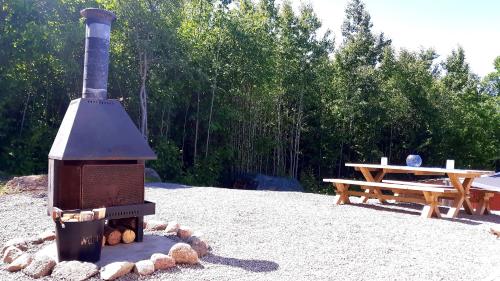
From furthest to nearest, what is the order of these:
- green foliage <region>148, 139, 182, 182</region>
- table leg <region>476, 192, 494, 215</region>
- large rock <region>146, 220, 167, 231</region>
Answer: green foliage <region>148, 139, 182, 182</region>, table leg <region>476, 192, 494, 215</region>, large rock <region>146, 220, 167, 231</region>

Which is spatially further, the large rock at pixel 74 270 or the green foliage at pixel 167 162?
the green foliage at pixel 167 162

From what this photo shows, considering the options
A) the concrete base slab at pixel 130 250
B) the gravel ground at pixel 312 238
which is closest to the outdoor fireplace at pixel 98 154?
the concrete base slab at pixel 130 250

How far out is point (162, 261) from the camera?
258 centimetres

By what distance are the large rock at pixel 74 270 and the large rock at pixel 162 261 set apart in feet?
1.08

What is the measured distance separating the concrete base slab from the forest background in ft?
17.9

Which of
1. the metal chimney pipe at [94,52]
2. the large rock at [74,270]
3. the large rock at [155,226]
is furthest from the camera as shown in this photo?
the large rock at [155,226]

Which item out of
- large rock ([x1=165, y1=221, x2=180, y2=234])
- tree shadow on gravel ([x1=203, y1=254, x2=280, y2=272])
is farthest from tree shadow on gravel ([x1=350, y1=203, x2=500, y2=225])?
large rock ([x1=165, y1=221, x2=180, y2=234])

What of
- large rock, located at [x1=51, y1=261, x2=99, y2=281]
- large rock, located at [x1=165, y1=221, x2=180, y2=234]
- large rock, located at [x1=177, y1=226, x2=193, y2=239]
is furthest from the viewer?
large rock, located at [x1=165, y1=221, x2=180, y2=234]

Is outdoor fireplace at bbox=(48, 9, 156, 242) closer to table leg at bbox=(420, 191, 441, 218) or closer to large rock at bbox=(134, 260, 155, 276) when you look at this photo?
large rock at bbox=(134, 260, 155, 276)

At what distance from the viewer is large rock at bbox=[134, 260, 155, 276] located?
8.05 feet

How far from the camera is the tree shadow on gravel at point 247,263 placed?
2.64 m

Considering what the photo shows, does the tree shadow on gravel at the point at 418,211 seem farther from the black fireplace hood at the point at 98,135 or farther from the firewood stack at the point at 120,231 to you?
the black fireplace hood at the point at 98,135

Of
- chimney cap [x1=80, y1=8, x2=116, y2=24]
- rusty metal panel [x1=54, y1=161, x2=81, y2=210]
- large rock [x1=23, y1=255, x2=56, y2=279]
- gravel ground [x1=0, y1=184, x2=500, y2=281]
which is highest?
chimney cap [x1=80, y1=8, x2=116, y2=24]

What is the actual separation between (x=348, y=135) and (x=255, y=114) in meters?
2.91
